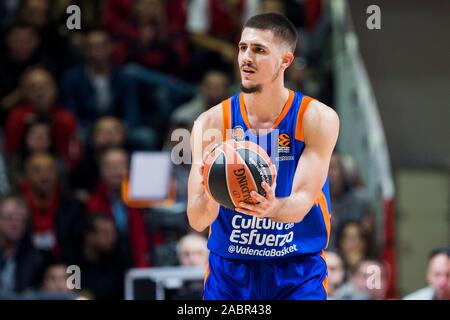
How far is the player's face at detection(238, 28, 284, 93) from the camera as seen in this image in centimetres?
510

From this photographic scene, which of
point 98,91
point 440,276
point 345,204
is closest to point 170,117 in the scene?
point 98,91

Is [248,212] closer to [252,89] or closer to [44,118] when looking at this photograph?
[252,89]

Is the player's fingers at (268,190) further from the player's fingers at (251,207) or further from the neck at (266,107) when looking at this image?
the neck at (266,107)

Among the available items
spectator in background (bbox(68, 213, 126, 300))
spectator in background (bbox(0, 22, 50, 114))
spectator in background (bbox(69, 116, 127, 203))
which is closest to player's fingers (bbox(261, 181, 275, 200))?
spectator in background (bbox(68, 213, 126, 300))

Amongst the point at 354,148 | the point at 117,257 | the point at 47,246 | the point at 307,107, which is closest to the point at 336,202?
the point at 354,148

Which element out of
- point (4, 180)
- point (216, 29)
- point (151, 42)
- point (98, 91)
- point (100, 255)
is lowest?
point (100, 255)

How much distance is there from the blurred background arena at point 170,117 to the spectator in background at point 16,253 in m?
0.01

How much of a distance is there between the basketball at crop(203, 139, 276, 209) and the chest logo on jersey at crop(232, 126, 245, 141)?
0.37 m

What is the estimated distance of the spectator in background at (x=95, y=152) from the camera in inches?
342

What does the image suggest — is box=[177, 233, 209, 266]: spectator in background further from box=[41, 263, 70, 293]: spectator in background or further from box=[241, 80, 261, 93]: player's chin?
box=[241, 80, 261, 93]: player's chin

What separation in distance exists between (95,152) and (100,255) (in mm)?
1148

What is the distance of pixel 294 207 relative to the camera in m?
4.88

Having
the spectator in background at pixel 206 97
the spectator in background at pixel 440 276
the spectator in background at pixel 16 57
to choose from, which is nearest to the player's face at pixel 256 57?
the spectator in background at pixel 440 276

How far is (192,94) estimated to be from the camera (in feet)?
30.0
